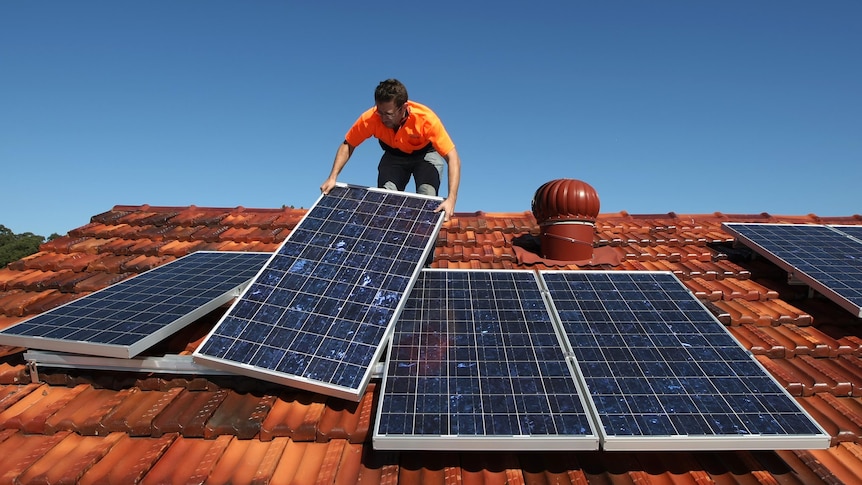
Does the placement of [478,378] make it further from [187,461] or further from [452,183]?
[452,183]

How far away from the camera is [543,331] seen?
470cm


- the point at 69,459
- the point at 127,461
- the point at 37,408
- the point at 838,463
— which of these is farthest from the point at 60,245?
the point at 838,463

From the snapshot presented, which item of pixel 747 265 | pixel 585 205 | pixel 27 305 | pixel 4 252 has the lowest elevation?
pixel 4 252

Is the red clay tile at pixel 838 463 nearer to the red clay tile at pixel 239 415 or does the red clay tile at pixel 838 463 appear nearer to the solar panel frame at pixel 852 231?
the red clay tile at pixel 239 415

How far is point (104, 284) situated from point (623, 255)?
744 cm

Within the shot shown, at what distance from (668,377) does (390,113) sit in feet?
13.2

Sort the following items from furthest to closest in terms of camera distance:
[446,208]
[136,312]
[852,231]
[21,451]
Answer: [852,231] < [446,208] < [136,312] < [21,451]

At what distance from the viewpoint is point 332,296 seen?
483 centimetres

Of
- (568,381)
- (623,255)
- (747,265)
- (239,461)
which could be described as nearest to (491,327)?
(568,381)

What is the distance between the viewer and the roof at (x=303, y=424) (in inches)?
145

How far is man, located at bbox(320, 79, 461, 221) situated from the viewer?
227 inches

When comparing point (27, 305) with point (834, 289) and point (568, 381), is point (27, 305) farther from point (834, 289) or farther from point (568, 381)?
→ point (834, 289)

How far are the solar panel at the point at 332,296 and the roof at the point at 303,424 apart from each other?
0.41 meters

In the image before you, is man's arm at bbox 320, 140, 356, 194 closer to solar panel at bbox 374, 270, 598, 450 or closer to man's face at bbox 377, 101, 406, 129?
man's face at bbox 377, 101, 406, 129
